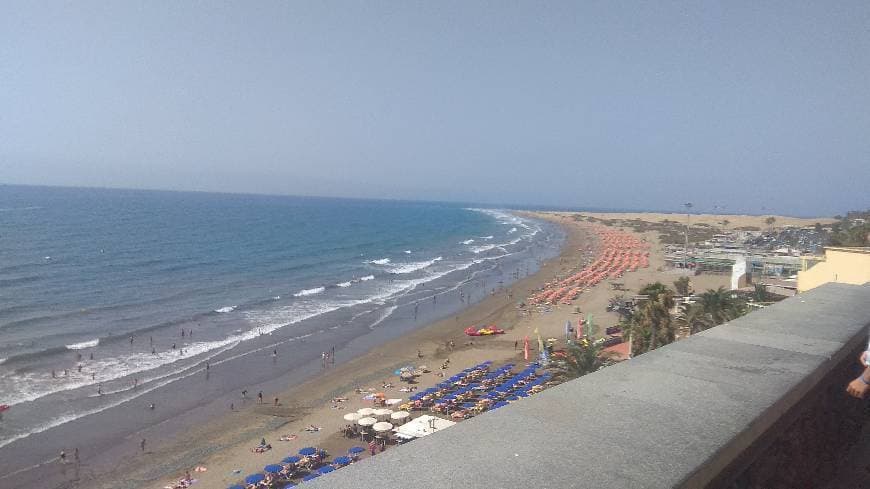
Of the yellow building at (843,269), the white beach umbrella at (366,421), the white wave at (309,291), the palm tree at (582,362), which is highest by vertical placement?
the yellow building at (843,269)

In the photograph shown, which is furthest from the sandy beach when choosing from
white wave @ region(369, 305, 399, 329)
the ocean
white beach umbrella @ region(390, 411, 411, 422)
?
white wave @ region(369, 305, 399, 329)

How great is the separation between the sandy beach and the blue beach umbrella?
723mm

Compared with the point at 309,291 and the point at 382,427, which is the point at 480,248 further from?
the point at 382,427

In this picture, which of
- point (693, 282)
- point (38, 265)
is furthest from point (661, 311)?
point (38, 265)

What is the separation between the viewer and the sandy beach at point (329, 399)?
1748cm

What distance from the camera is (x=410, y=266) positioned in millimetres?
62312

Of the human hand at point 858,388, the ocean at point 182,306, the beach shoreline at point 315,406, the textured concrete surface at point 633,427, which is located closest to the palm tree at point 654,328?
the beach shoreline at point 315,406

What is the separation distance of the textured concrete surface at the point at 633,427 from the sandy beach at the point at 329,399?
16340mm

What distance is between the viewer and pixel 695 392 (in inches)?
114

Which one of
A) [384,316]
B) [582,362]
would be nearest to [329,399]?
[582,362]

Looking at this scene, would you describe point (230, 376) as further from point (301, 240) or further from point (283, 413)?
point (301, 240)

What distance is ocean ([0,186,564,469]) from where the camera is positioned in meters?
24.0

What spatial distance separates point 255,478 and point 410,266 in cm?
4652

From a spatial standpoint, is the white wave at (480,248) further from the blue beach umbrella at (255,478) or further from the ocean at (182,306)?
the blue beach umbrella at (255,478)
